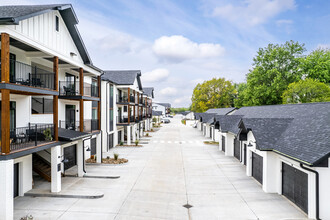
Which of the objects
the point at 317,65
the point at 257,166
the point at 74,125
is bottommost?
the point at 257,166

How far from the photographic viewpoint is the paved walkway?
9992 mm

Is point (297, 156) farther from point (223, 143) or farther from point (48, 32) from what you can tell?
point (223, 143)

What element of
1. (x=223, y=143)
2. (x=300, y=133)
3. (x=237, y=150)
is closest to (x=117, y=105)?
(x=223, y=143)

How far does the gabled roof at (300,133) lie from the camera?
9448 millimetres

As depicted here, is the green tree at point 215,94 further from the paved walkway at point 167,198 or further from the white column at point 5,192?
the white column at point 5,192

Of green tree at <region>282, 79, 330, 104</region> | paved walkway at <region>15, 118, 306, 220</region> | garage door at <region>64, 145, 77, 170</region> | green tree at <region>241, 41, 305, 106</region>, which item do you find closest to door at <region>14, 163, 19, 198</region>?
paved walkway at <region>15, 118, 306, 220</region>

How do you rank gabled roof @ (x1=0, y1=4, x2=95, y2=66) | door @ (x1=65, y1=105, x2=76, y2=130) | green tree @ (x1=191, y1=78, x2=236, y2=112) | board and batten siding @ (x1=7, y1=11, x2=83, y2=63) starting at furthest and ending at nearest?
1. green tree @ (x1=191, y1=78, x2=236, y2=112)
2. door @ (x1=65, y1=105, x2=76, y2=130)
3. board and batten siding @ (x1=7, y1=11, x2=83, y2=63)
4. gabled roof @ (x1=0, y1=4, x2=95, y2=66)

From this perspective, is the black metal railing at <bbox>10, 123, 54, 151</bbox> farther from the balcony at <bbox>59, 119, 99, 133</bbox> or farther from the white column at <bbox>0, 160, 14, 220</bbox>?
the balcony at <bbox>59, 119, 99, 133</bbox>

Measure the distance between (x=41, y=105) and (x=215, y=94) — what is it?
50.1 meters

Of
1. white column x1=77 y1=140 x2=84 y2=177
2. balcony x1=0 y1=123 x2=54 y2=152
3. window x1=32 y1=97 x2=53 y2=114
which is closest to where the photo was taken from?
balcony x1=0 y1=123 x2=54 y2=152

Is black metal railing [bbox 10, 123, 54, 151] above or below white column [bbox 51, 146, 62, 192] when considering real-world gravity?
above

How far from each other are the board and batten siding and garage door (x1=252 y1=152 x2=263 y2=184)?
48.5ft

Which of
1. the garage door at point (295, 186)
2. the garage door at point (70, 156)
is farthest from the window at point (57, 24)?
the garage door at point (295, 186)

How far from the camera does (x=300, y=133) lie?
1194 cm
